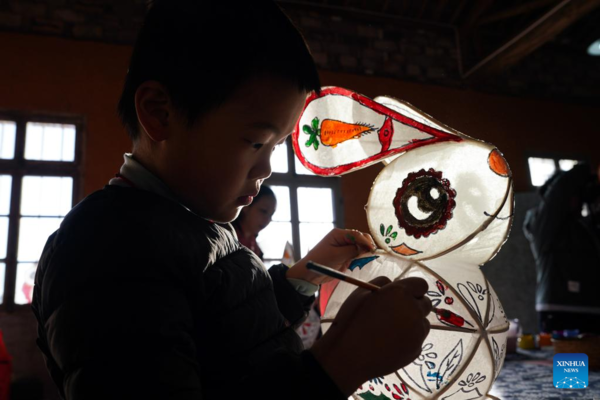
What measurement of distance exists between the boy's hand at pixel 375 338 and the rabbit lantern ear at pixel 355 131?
7.8 inches

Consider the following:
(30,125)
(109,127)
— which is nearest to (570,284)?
(109,127)

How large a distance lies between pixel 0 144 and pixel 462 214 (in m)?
2.93

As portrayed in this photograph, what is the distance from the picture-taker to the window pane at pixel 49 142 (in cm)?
264

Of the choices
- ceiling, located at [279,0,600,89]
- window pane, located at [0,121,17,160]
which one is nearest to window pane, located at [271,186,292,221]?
ceiling, located at [279,0,600,89]

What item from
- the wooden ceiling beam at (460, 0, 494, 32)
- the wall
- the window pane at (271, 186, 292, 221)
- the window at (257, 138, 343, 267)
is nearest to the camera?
the wooden ceiling beam at (460, 0, 494, 32)

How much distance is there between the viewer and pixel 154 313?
0.99 feet

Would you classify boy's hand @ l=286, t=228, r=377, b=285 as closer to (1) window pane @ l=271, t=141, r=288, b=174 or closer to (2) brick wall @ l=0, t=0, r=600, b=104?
(2) brick wall @ l=0, t=0, r=600, b=104

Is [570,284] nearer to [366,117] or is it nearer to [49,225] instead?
[366,117]

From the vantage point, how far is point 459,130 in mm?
478

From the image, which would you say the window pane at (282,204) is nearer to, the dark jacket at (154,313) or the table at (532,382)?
the table at (532,382)

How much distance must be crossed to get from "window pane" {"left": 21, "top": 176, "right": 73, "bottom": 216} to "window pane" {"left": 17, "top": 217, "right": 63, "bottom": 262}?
54mm

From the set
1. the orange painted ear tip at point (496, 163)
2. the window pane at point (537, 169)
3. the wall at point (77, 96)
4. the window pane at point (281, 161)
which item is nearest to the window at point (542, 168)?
the window pane at point (537, 169)

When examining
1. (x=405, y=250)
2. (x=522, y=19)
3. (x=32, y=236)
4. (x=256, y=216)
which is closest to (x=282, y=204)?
(x=256, y=216)

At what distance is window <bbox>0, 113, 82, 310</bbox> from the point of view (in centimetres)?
247
